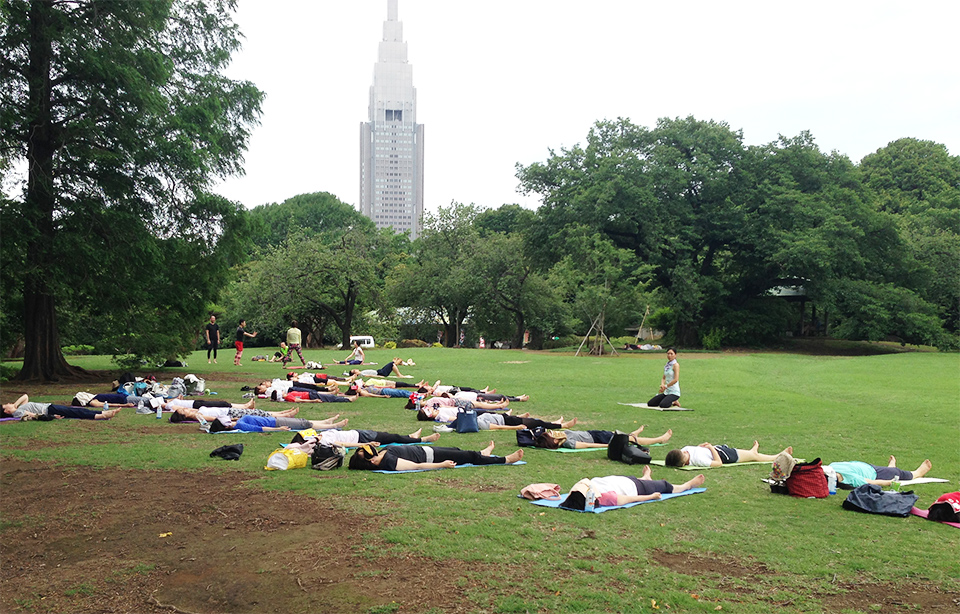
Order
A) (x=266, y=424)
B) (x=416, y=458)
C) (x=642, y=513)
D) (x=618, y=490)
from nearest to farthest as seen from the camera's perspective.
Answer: (x=642, y=513) → (x=618, y=490) → (x=416, y=458) → (x=266, y=424)

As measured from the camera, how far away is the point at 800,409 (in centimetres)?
1645

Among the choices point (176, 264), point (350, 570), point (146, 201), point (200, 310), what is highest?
point (146, 201)

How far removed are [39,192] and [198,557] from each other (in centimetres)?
1710

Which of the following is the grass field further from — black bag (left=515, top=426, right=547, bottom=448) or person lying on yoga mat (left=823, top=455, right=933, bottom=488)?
person lying on yoga mat (left=823, top=455, right=933, bottom=488)

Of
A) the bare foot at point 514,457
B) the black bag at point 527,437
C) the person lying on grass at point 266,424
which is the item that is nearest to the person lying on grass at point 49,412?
the person lying on grass at point 266,424

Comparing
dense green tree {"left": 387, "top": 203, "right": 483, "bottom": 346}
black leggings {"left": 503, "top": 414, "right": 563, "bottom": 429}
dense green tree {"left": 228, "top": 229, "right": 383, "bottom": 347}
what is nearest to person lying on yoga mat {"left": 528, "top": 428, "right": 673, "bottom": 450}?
black leggings {"left": 503, "top": 414, "right": 563, "bottom": 429}

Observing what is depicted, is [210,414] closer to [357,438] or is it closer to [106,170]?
[357,438]

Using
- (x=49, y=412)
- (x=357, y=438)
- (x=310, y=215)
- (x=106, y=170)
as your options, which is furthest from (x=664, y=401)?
(x=310, y=215)

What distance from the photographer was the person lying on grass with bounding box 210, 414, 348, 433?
1255cm

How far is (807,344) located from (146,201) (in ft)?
139

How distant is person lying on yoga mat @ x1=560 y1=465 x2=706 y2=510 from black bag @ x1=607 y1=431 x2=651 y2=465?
1510 millimetres

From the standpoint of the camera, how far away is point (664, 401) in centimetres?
1675

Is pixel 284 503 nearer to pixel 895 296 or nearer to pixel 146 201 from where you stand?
pixel 146 201

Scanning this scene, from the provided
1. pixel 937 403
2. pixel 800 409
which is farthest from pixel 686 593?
pixel 937 403
